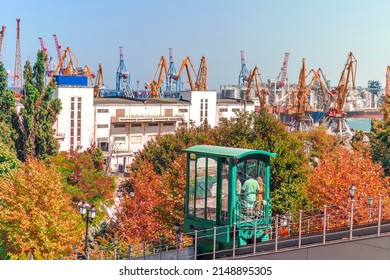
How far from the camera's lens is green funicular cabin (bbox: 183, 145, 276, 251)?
1530cm

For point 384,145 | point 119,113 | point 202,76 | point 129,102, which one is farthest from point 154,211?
point 202,76

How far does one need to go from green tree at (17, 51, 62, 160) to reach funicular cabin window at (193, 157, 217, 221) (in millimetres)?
30071

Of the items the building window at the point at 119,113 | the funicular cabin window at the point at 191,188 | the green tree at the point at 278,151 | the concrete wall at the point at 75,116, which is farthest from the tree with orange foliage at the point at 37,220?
the building window at the point at 119,113

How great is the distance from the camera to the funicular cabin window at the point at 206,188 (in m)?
15.8

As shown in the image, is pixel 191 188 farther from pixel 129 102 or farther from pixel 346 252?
pixel 129 102

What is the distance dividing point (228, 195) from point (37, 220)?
34.4 ft

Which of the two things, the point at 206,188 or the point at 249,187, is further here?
the point at 206,188

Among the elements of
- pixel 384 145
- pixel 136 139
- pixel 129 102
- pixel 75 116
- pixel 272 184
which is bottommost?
pixel 136 139

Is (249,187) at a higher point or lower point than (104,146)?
higher

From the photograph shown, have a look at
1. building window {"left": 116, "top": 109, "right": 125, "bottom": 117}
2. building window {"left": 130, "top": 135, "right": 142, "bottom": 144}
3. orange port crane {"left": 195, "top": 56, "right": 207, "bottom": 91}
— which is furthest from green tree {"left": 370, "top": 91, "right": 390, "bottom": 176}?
orange port crane {"left": 195, "top": 56, "right": 207, "bottom": 91}

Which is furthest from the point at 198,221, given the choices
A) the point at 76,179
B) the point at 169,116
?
the point at 169,116

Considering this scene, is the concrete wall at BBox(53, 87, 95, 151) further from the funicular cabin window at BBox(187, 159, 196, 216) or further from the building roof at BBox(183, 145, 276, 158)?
the building roof at BBox(183, 145, 276, 158)

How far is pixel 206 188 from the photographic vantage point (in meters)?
15.9

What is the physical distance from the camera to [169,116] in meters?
71.4
